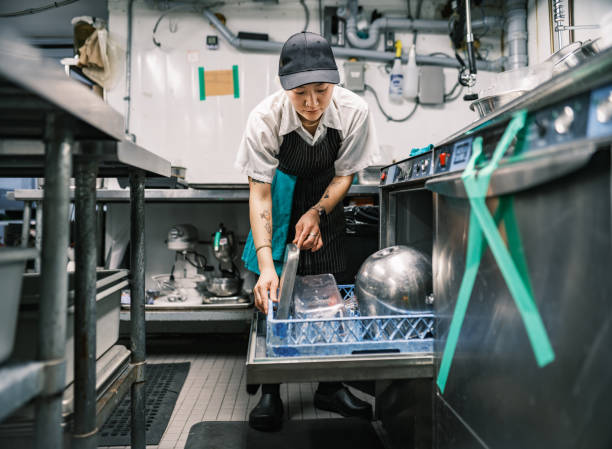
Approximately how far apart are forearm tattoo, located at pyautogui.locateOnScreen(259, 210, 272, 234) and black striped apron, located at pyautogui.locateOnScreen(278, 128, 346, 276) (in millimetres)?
157

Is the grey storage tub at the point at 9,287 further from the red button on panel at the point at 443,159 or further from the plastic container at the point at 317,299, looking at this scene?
the red button on panel at the point at 443,159

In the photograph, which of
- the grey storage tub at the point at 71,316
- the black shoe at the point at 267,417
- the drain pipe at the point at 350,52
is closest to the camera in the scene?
the grey storage tub at the point at 71,316

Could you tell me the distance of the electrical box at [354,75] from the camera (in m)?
2.82

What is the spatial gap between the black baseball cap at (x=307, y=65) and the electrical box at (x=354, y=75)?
5.40ft

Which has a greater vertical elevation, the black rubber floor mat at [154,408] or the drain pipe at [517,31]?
the drain pipe at [517,31]

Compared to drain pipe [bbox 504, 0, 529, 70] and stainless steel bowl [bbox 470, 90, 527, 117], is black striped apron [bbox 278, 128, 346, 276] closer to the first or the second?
stainless steel bowl [bbox 470, 90, 527, 117]

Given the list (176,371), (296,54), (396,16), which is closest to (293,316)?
(296,54)

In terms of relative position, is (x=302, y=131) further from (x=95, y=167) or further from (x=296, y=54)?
(x=95, y=167)

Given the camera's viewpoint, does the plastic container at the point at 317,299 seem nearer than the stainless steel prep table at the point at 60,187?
No

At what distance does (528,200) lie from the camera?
589 millimetres

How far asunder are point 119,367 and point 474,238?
914 mm

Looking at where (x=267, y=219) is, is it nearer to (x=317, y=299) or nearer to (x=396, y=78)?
(x=317, y=299)

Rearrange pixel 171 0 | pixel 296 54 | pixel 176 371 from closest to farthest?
1. pixel 296 54
2. pixel 176 371
3. pixel 171 0

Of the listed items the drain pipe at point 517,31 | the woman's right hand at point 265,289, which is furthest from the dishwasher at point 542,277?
the drain pipe at point 517,31
